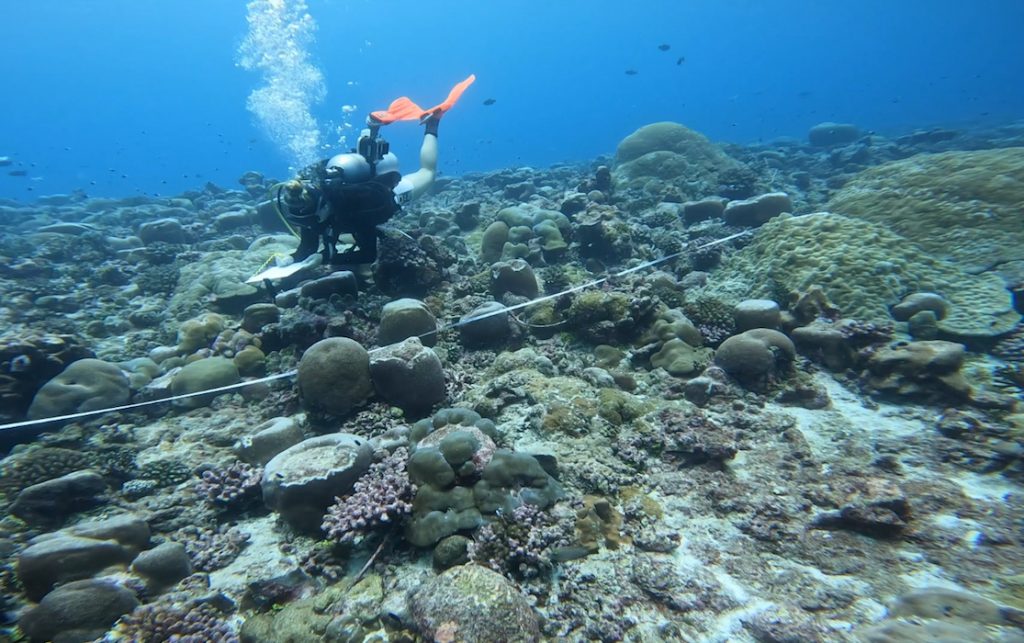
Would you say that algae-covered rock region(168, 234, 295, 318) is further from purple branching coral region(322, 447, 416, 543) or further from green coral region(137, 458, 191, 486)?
purple branching coral region(322, 447, 416, 543)

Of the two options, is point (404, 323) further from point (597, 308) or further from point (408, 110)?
point (408, 110)

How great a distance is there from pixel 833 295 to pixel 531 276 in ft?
16.5

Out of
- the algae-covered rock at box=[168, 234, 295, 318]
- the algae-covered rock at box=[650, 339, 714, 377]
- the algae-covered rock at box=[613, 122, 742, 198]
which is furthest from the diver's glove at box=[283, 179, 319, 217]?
the algae-covered rock at box=[613, 122, 742, 198]

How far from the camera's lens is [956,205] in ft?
Answer: 27.5

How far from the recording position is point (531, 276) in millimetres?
8383

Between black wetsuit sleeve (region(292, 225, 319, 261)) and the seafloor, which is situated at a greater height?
black wetsuit sleeve (region(292, 225, 319, 261))

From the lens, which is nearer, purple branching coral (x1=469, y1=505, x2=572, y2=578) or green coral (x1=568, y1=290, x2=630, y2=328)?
purple branching coral (x1=469, y1=505, x2=572, y2=578)

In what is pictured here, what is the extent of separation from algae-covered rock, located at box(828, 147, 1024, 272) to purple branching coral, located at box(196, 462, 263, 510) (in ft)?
36.5

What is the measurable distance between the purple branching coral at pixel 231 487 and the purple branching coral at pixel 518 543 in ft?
9.06

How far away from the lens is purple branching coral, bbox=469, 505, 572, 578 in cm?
352

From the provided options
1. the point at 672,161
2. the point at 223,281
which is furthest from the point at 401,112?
the point at 672,161

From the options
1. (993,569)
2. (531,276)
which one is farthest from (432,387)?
(993,569)

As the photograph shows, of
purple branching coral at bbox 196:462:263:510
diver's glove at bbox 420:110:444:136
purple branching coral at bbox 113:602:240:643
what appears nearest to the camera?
purple branching coral at bbox 113:602:240:643

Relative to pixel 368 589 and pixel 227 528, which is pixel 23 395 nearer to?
pixel 227 528
